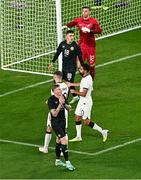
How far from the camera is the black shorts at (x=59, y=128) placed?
22819 mm

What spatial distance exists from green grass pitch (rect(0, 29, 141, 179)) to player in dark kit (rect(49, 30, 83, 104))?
51.6 inches

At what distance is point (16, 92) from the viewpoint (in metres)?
29.4

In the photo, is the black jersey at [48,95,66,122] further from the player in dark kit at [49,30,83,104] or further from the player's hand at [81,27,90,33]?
the player's hand at [81,27,90,33]

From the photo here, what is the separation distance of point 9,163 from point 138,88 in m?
7.26

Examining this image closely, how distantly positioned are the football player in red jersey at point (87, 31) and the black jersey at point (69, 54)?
187 cm

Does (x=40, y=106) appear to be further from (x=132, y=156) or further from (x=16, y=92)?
(x=132, y=156)

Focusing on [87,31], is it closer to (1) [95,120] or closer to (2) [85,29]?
(2) [85,29]

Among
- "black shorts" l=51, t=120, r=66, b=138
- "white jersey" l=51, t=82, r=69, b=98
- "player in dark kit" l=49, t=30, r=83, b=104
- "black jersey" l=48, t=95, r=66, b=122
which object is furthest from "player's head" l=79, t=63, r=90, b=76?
"black shorts" l=51, t=120, r=66, b=138

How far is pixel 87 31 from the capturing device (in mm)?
28312

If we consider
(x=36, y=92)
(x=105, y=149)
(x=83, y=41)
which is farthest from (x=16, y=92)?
(x=105, y=149)

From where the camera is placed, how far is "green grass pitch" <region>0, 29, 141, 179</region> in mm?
22797

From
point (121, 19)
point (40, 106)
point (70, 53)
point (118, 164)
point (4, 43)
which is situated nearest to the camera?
point (118, 164)

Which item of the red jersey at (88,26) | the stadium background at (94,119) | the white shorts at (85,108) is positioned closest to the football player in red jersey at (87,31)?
the red jersey at (88,26)

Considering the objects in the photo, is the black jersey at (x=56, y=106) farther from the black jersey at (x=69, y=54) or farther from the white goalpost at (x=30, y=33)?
the white goalpost at (x=30, y=33)
